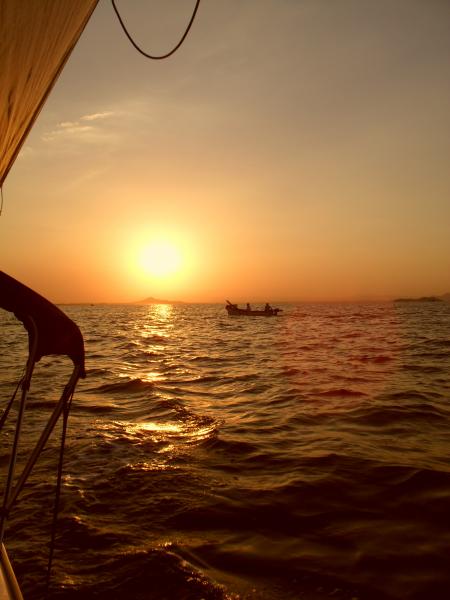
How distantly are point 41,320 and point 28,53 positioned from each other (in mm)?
2239

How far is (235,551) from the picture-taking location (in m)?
4.21

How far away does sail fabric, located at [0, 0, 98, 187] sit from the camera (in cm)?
261

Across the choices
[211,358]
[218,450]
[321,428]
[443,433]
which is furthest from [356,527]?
[211,358]

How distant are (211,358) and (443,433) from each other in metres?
13.3

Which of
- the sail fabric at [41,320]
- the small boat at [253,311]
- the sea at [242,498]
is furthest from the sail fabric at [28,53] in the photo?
the small boat at [253,311]

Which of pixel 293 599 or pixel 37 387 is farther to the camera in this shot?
pixel 37 387

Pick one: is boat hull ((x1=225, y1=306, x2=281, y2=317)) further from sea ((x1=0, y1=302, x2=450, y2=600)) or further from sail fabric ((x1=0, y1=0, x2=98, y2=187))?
sail fabric ((x1=0, y1=0, x2=98, y2=187))

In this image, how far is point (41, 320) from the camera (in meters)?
2.72

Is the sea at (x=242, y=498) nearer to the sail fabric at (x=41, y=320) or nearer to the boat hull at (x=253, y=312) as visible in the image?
the sail fabric at (x=41, y=320)

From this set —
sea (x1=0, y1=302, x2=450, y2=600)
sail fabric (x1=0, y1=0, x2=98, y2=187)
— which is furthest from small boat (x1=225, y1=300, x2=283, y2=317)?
sail fabric (x1=0, y1=0, x2=98, y2=187)

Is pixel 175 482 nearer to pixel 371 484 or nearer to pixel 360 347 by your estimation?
pixel 371 484

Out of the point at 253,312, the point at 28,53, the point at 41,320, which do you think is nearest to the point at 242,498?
the point at 41,320

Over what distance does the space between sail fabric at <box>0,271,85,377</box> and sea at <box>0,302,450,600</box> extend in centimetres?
238

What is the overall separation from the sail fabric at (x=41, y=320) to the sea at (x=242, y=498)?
2382 millimetres
